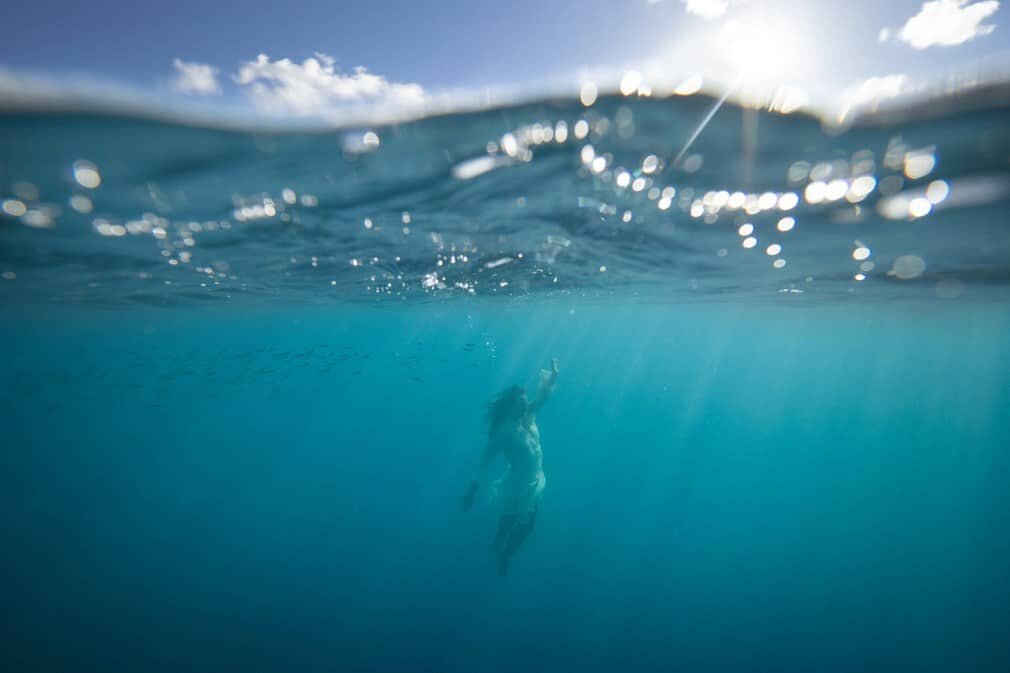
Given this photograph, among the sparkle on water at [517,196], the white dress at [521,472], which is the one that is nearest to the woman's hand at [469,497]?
the white dress at [521,472]

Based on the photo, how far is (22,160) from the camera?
6.64m

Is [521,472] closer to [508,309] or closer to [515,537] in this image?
[515,537]

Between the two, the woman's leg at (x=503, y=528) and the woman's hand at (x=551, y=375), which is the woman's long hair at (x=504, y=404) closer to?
the woman's hand at (x=551, y=375)

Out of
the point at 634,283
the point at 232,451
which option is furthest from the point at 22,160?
the point at 232,451

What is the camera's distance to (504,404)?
49.7ft

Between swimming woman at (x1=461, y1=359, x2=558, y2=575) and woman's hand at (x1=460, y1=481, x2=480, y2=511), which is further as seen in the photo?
woman's hand at (x1=460, y1=481, x2=480, y2=511)

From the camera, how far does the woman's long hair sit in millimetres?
15125

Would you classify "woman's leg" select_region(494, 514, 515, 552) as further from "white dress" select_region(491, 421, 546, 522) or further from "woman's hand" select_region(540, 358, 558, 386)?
"woman's hand" select_region(540, 358, 558, 386)

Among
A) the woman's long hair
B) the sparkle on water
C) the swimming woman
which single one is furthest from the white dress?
the sparkle on water

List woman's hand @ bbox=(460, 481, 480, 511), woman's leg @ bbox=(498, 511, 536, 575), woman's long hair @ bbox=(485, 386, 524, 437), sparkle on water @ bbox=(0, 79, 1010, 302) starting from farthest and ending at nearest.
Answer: woman's leg @ bbox=(498, 511, 536, 575), woman's hand @ bbox=(460, 481, 480, 511), woman's long hair @ bbox=(485, 386, 524, 437), sparkle on water @ bbox=(0, 79, 1010, 302)

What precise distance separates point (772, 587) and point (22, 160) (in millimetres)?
30626

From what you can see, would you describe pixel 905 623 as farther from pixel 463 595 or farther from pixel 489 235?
pixel 489 235

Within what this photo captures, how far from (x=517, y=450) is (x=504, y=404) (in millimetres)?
1650

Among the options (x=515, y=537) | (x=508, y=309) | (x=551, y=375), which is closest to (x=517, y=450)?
(x=551, y=375)
